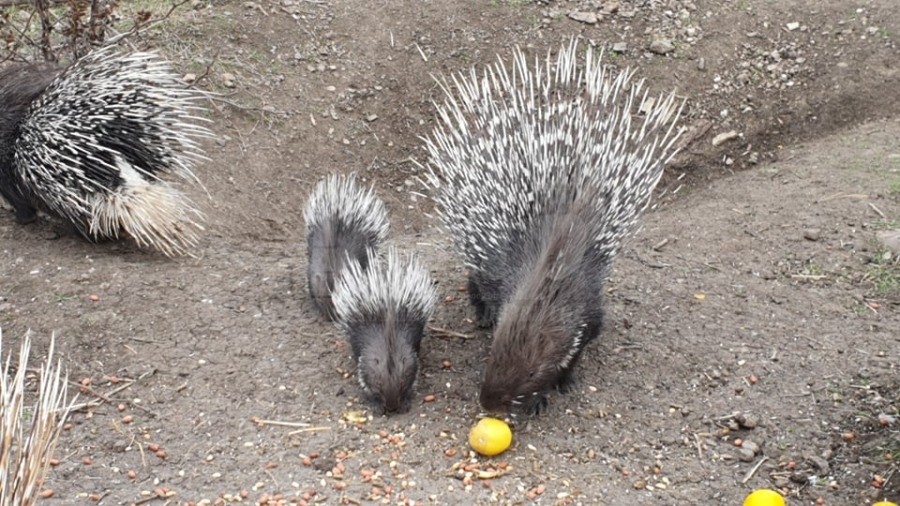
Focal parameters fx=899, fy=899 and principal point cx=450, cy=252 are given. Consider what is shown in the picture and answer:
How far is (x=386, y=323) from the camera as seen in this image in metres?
3.69

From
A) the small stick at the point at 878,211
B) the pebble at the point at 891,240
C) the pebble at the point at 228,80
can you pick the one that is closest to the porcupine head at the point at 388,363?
the pebble at the point at 891,240

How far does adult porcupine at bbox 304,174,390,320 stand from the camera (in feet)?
14.0

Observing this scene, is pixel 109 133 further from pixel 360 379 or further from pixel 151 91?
pixel 360 379

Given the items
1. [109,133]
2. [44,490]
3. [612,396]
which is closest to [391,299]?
[612,396]

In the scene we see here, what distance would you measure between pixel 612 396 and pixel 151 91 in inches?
110

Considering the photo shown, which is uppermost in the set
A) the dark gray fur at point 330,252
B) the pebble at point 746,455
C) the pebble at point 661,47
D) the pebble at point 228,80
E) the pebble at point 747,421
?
the pebble at point 228,80

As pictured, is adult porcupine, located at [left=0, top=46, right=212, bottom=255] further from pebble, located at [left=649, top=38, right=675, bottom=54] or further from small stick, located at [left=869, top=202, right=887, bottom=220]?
small stick, located at [left=869, top=202, right=887, bottom=220]

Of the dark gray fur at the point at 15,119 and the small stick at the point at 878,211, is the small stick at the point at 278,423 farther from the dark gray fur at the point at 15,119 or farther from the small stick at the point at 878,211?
the small stick at the point at 878,211

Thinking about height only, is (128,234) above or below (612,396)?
above

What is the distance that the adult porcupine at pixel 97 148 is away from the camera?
4.55 meters

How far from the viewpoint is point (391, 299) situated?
3.74 metres

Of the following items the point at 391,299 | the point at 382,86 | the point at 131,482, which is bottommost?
the point at 131,482

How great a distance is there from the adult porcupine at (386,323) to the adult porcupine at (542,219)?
29 centimetres

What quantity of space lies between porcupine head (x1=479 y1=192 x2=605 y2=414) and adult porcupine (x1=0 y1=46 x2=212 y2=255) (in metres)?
2.12
